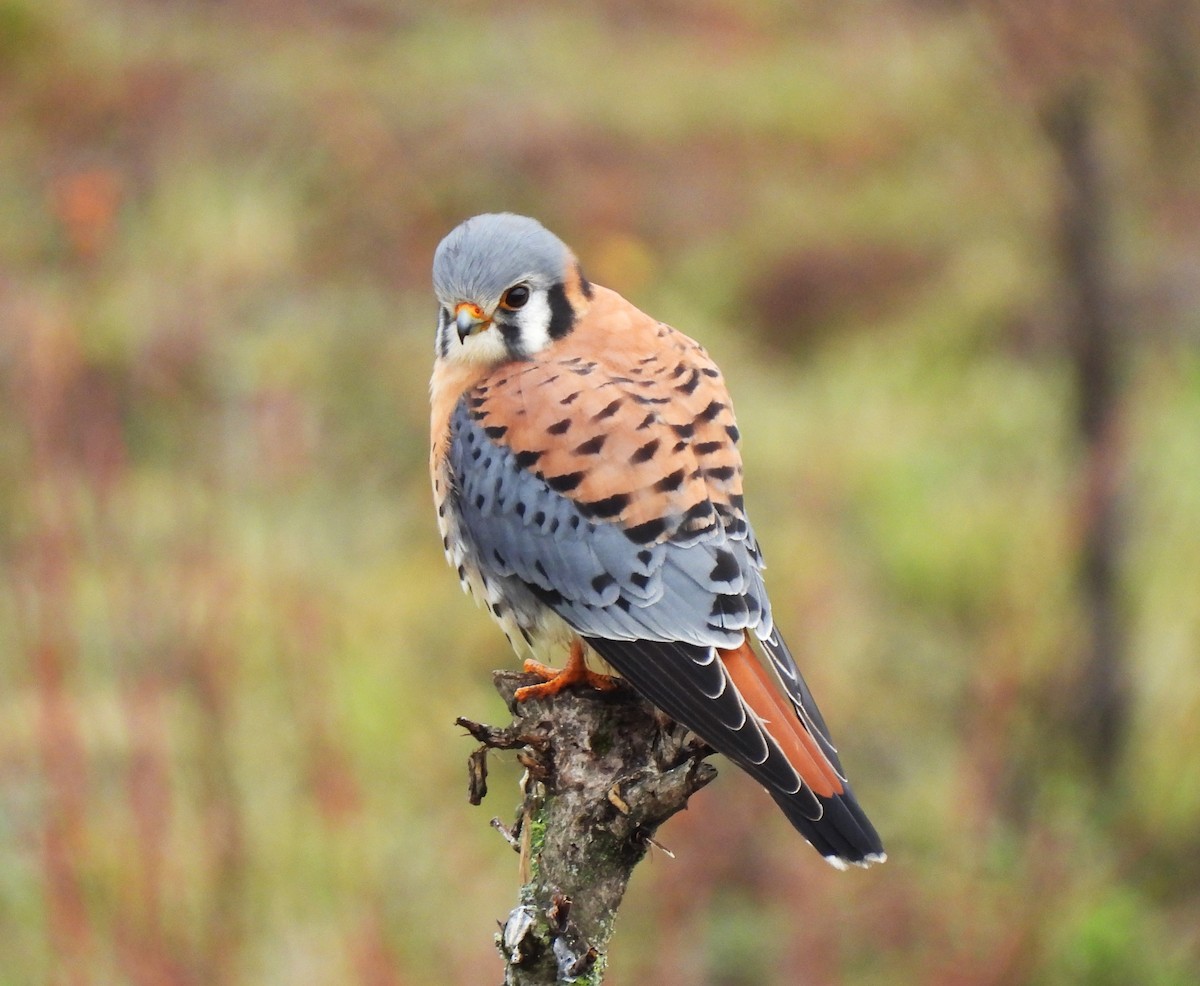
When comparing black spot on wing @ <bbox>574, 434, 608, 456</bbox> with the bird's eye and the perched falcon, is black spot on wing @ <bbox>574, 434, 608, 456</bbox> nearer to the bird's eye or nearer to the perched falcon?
the perched falcon

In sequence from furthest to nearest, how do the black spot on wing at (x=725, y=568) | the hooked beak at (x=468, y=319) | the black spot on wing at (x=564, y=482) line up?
the hooked beak at (x=468, y=319)
the black spot on wing at (x=564, y=482)
the black spot on wing at (x=725, y=568)

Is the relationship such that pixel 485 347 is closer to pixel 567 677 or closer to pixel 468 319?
pixel 468 319

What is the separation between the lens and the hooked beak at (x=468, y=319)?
9.31 ft

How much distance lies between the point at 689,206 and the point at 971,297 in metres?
2.01

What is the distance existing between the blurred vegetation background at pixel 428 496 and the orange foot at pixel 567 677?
114 cm

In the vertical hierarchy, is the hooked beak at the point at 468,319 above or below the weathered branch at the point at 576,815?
above

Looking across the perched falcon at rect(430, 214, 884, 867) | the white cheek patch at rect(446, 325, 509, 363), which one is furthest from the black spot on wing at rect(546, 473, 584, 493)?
the white cheek patch at rect(446, 325, 509, 363)

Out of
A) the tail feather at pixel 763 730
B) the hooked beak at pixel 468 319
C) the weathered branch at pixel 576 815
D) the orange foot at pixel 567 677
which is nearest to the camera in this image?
Answer: the weathered branch at pixel 576 815

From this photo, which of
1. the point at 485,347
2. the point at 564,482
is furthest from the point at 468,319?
the point at 564,482

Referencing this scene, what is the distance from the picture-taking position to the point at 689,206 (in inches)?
378

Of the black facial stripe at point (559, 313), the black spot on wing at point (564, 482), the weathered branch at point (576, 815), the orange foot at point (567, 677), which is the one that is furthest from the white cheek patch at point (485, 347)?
the weathered branch at point (576, 815)

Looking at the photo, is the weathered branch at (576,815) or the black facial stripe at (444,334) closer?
the weathered branch at (576,815)

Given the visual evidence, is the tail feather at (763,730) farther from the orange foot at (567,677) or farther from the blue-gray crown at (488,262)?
the blue-gray crown at (488,262)

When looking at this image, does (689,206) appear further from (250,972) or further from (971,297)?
(250,972)
